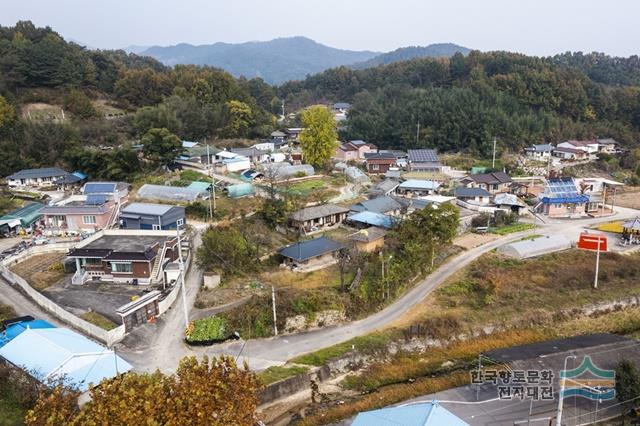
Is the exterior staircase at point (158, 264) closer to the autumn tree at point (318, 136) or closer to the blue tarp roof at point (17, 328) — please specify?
the blue tarp roof at point (17, 328)

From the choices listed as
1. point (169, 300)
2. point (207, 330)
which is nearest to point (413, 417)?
point (207, 330)

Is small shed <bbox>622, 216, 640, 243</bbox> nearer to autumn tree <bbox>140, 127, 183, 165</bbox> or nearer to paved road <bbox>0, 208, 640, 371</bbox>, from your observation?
paved road <bbox>0, 208, 640, 371</bbox>

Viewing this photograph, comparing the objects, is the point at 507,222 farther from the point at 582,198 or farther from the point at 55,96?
the point at 55,96

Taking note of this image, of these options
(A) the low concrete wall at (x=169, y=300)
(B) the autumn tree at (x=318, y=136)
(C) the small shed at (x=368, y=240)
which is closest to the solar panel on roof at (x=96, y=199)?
(A) the low concrete wall at (x=169, y=300)

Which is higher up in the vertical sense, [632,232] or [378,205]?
[378,205]

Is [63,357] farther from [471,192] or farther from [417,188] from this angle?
[471,192]

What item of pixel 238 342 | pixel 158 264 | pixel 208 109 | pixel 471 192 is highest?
pixel 208 109

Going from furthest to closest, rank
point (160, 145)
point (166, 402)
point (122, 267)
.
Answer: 1. point (160, 145)
2. point (122, 267)
3. point (166, 402)
